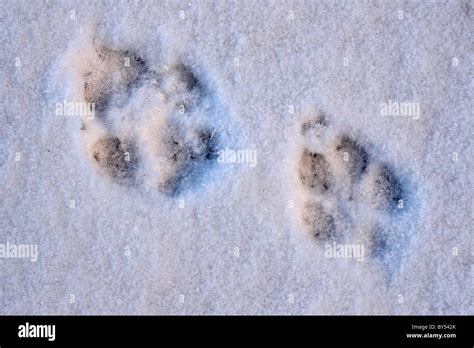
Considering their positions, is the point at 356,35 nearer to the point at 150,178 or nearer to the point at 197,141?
the point at 197,141

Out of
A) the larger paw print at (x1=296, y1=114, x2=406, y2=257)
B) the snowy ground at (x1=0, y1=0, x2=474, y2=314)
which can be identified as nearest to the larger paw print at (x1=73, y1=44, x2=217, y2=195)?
the snowy ground at (x1=0, y1=0, x2=474, y2=314)

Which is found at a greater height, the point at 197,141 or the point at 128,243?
the point at 197,141

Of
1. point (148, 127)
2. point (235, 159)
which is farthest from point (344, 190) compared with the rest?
point (148, 127)

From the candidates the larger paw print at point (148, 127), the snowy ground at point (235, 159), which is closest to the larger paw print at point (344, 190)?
the snowy ground at point (235, 159)

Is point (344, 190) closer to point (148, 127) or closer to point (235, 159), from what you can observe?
point (235, 159)

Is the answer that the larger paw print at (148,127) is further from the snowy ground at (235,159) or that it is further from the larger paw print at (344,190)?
the larger paw print at (344,190)
